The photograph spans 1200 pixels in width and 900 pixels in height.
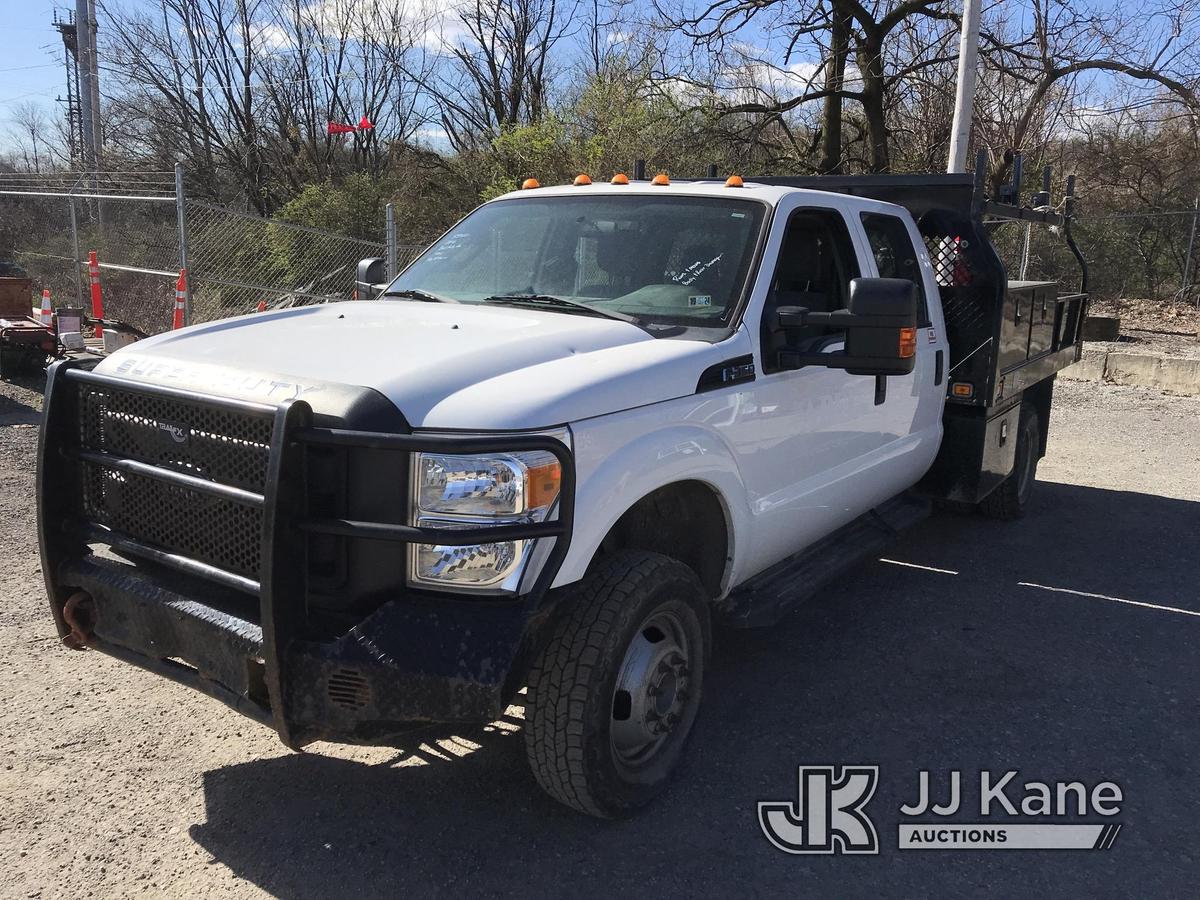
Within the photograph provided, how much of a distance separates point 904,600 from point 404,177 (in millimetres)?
18336

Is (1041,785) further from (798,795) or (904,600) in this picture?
(904,600)

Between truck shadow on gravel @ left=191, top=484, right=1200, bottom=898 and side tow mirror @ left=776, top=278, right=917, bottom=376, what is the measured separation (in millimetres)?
1415

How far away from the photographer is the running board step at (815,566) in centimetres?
393

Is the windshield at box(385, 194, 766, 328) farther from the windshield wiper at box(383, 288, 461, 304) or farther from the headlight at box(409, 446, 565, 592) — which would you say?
the headlight at box(409, 446, 565, 592)

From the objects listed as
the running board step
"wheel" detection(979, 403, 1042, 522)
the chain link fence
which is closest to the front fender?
the running board step

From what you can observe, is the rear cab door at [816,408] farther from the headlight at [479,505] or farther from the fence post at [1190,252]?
the fence post at [1190,252]

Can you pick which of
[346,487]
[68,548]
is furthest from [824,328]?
[68,548]

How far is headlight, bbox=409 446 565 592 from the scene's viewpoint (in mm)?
2736

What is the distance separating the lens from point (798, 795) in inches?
138

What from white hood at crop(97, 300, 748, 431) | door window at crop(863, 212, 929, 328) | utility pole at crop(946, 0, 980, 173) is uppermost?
utility pole at crop(946, 0, 980, 173)

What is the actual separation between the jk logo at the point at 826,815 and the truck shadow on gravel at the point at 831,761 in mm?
48

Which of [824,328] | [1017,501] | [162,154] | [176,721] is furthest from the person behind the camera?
[162,154]

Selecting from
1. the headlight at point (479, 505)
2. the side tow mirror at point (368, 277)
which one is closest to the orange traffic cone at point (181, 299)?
the side tow mirror at point (368, 277)

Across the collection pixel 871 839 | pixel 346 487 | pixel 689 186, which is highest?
pixel 689 186
